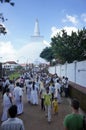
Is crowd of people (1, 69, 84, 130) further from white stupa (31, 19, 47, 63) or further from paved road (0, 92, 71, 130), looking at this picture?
white stupa (31, 19, 47, 63)

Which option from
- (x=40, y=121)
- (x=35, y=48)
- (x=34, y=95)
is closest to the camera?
(x=40, y=121)

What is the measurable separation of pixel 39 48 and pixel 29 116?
385 ft

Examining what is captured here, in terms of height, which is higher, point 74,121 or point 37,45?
point 37,45

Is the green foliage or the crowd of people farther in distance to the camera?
the green foliage

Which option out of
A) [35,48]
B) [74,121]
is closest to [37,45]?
[35,48]

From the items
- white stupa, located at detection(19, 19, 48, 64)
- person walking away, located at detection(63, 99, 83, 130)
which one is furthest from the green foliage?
white stupa, located at detection(19, 19, 48, 64)

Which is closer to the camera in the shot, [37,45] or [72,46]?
[72,46]

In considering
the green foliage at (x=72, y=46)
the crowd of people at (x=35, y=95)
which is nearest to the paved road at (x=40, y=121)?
the crowd of people at (x=35, y=95)

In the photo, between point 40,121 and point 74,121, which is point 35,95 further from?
point 74,121

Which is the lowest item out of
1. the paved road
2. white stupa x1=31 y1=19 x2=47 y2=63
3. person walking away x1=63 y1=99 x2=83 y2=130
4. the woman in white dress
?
the paved road

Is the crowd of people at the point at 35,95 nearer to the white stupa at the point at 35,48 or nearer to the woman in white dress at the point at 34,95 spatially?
the woman in white dress at the point at 34,95

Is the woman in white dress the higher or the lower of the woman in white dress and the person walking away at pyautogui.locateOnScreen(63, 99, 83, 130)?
the lower

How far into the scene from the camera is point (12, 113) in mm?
6340

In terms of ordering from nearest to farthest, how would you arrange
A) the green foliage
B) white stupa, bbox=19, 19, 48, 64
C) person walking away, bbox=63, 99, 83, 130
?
person walking away, bbox=63, 99, 83, 130
the green foliage
white stupa, bbox=19, 19, 48, 64
